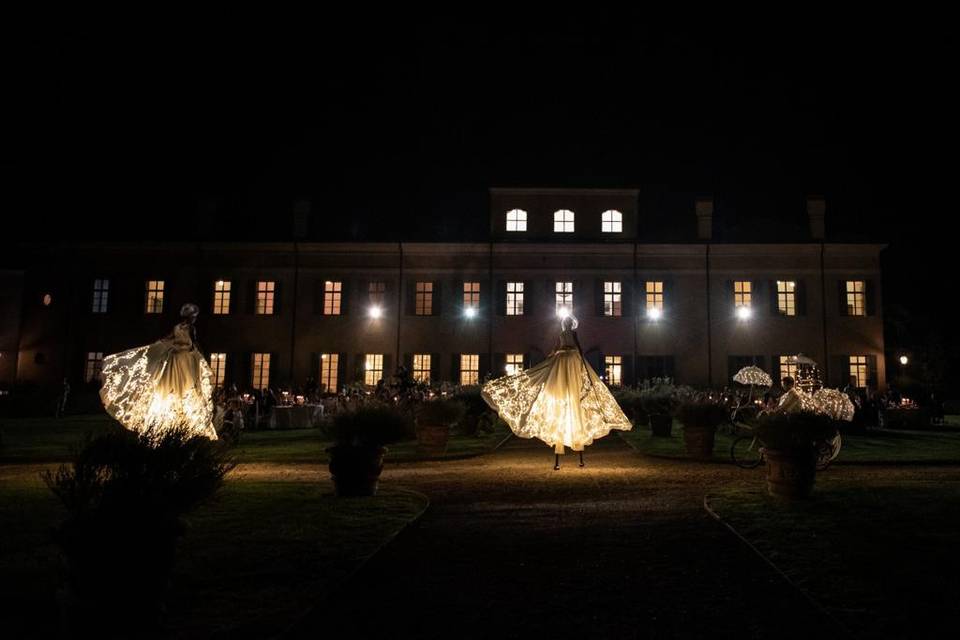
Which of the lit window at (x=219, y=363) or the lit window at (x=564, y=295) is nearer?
the lit window at (x=564, y=295)

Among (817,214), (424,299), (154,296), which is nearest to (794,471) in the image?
(424,299)

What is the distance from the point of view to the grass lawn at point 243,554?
4113 mm

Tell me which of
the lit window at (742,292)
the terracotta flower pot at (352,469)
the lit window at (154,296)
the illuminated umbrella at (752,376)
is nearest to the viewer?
the terracotta flower pot at (352,469)

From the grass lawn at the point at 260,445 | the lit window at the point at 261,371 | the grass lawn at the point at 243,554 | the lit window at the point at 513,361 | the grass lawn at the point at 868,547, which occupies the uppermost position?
the lit window at the point at 513,361

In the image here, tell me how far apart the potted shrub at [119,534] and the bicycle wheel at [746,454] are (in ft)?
29.8

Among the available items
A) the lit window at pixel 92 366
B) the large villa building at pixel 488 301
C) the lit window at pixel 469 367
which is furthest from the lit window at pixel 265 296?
the lit window at pixel 469 367

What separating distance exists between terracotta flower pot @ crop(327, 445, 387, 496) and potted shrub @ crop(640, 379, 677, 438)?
10.9m

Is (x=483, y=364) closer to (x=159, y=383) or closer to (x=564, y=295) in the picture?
(x=564, y=295)

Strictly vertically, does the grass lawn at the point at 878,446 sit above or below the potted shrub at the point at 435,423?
below

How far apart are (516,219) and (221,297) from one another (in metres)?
14.0

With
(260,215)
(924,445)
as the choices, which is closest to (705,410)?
(924,445)

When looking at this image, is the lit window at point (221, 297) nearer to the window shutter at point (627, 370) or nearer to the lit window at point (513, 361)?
the lit window at point (513, 361)

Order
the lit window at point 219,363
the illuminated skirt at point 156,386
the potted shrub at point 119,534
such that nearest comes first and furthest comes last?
1. the potted shrub at point 119,534
2. the illuminated skirt at point 156,386
3. the lit window at point 219,363

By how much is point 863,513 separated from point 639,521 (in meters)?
2.54
